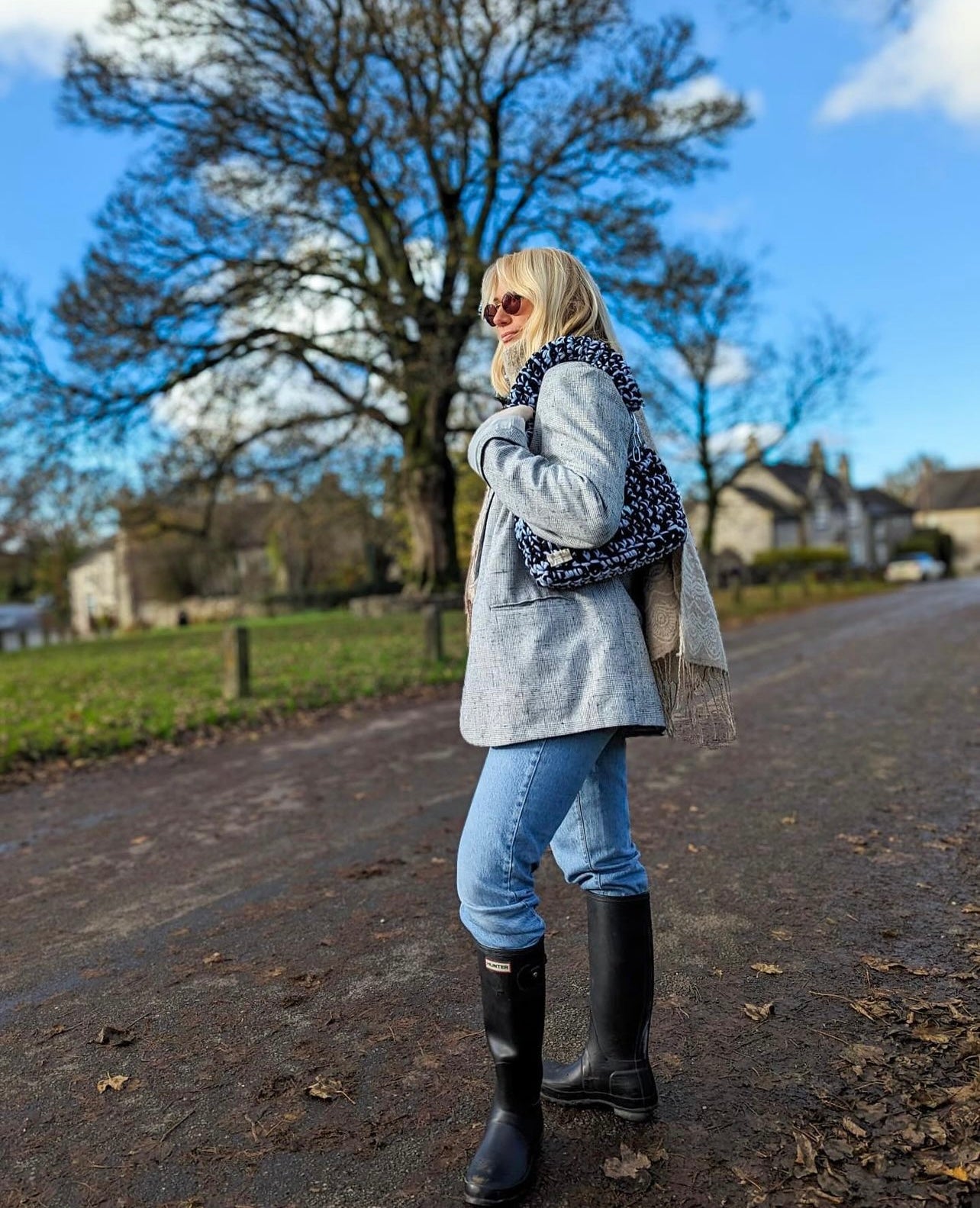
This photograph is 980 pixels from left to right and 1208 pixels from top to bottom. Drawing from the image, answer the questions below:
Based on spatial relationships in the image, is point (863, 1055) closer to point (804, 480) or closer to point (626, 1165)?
point (626, 1165)

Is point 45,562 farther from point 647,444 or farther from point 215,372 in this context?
point 647,444

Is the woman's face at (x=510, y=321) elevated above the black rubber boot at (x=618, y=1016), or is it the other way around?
the woman's face at (x=510, y=321)

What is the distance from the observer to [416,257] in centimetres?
1786

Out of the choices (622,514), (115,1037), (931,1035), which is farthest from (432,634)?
(622,514)

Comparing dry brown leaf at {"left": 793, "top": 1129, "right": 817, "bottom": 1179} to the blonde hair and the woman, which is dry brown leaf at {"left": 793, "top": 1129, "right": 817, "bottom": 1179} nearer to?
the woman

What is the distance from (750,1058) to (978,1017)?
28.8 inches

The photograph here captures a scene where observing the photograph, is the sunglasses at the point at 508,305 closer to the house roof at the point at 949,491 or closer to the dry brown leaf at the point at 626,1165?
the dry brown leaf at the point at 626,1165

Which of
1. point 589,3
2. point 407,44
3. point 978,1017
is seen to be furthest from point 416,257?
point 978,1017

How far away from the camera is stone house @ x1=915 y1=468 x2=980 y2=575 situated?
7831cm

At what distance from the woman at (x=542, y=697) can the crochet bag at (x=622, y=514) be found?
0.15 feet

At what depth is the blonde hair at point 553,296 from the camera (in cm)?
241

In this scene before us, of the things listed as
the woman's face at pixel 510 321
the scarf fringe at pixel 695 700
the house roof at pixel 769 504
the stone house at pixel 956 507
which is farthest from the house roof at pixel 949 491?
the woman's face at pixel 510 321

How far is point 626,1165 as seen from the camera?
87.5 inches

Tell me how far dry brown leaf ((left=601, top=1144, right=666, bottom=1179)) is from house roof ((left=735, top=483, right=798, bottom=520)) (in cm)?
6282
